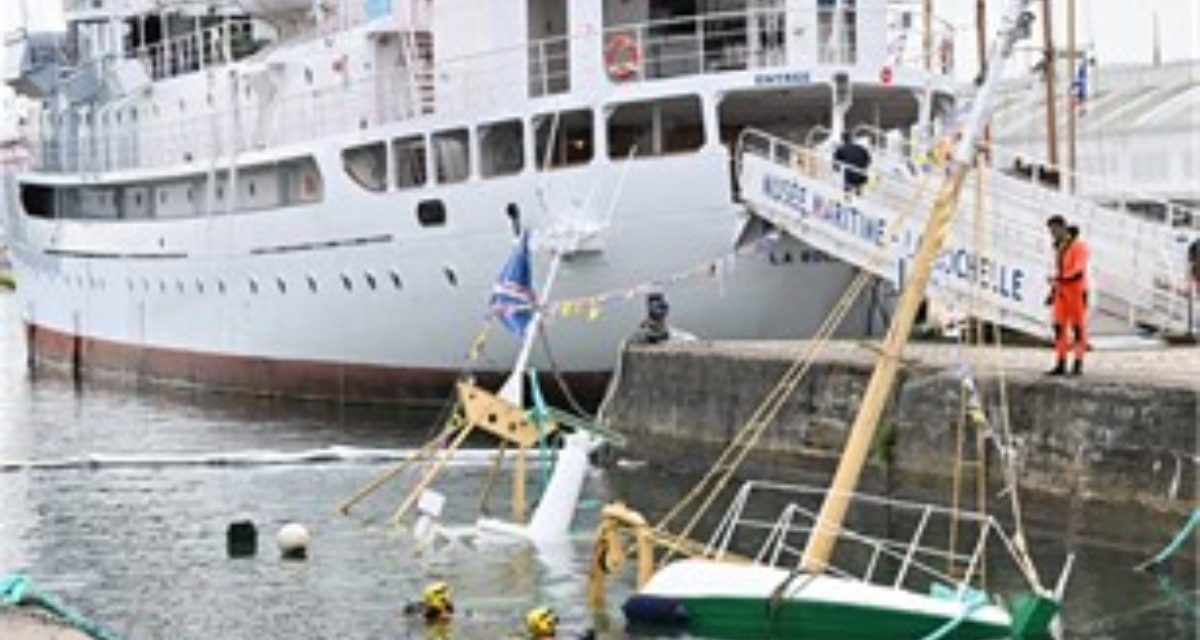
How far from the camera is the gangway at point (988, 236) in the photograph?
84.7 ft

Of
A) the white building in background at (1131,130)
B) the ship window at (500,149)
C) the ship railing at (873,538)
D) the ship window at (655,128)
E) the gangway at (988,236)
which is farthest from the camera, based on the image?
the white building in background at (1131,130)

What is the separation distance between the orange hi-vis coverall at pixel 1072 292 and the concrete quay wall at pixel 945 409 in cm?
44

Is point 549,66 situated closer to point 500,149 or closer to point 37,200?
point 500,149

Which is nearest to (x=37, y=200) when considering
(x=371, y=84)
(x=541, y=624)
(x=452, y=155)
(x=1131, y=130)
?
(x=371, y=84)

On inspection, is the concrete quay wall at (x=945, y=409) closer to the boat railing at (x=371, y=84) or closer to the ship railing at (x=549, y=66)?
the boat railing at (x=371, y=84)

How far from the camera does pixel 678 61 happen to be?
33.4 metres

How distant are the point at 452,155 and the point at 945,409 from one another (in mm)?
16091

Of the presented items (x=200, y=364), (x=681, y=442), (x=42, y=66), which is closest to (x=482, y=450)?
(x=681, y=442)

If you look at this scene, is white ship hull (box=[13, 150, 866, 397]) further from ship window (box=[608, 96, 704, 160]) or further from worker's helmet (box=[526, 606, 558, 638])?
worker's helmet (box=[526, 606, 558, 638])

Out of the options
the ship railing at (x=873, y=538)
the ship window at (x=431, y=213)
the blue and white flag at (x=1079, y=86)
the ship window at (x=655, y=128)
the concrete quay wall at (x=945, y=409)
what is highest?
the blue and white flag at (x=1079, y=86)

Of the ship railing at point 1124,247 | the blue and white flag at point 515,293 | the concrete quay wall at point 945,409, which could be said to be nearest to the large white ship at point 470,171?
the ship railing at point 1124,247

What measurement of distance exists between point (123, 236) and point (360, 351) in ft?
40.6

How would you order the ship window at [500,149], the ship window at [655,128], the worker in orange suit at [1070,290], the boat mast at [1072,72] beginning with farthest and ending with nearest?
the boat mast at [1072,72] → the ship window at [500,149] → the ship window at [655,128] → the worker in orange suit at [1070,290]

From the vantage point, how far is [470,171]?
34.6 m
